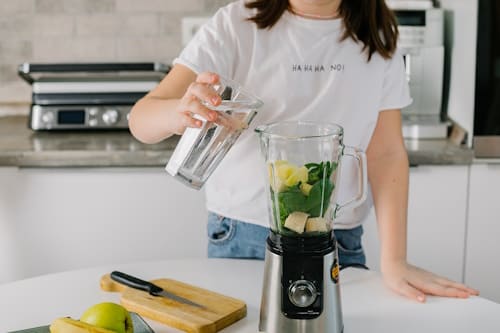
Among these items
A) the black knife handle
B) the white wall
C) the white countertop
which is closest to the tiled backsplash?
the white wall

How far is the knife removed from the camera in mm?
1233

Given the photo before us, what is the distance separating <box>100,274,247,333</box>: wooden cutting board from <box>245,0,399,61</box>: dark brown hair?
0.57 metres

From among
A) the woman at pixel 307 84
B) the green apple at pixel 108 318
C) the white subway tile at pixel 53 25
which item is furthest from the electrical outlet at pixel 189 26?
the green apple at pixel 108 318

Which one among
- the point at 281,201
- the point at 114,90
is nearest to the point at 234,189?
the point at 281,201

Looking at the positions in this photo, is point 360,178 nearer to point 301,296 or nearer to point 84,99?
point 301,296

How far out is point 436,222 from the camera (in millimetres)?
2145

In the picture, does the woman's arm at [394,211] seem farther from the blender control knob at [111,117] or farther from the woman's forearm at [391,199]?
the blender control knob at [111,117]

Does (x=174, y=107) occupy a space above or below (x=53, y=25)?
below

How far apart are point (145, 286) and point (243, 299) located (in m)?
0.16

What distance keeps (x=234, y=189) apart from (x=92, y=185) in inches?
26.4

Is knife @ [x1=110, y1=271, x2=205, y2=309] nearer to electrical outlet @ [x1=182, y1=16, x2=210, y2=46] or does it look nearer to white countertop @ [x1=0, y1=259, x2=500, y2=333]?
white countertop @ [x1=0, y1=259, x2=500, y2=333]

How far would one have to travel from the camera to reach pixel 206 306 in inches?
48.0

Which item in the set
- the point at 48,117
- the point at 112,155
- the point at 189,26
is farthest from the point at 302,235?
the point at 189,26

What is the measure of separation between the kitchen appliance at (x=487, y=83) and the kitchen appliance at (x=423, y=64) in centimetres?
18
